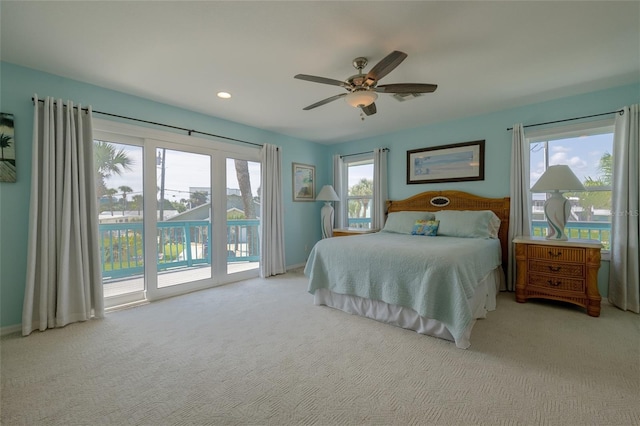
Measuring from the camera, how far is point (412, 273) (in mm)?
2471

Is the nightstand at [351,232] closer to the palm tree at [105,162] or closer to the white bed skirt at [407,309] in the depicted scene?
the white bed skirt at [407,309]

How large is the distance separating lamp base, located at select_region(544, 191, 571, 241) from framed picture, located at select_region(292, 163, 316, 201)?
361 cm

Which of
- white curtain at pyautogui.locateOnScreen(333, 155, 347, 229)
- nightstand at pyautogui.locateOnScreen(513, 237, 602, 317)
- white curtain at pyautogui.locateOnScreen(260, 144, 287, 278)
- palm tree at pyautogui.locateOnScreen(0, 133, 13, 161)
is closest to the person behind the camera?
palm tree at pyautogui.locateOnScreen(0, 133, 13, 161)

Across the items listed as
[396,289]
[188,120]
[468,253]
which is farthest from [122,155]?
[468,253]

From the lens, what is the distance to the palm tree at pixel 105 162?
10.1 feet

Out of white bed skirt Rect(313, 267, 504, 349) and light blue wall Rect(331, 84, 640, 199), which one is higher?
light blue wall Rect(331, 84, 640, 199)

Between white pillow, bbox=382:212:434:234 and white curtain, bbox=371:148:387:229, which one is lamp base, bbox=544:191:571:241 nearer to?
white pillow, bbox=382:212:434:234

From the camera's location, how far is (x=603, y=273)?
321 cm

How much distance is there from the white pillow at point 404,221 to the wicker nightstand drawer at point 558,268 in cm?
136

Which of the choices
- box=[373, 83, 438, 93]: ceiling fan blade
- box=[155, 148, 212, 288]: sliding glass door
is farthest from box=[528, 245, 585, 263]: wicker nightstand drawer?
box=[155, 148, 212, 288]: sliding glass door

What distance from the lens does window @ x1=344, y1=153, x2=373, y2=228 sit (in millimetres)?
5359

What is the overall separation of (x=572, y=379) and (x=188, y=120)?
178 inches

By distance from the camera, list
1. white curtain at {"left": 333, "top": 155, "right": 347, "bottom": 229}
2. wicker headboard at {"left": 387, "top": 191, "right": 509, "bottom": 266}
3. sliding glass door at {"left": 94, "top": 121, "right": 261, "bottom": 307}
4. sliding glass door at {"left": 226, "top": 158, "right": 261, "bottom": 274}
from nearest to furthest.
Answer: sliding glass door at {"left": 94, "top": 121, "right": 261, "bottom": 307} → wicker headboard at {"left": 387, "top": 191, "right": 509, "bottom": 266} → sliding glass door at {"left": 226, "top": 158, "right": 261, "bottom": 274} → white curtain at {"left": 333, "top": 155, "right": 347, "bottom": 229}

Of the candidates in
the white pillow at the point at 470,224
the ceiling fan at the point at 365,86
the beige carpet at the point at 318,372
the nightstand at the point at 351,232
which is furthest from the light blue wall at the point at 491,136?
the beige carpet at the point at 318,372
